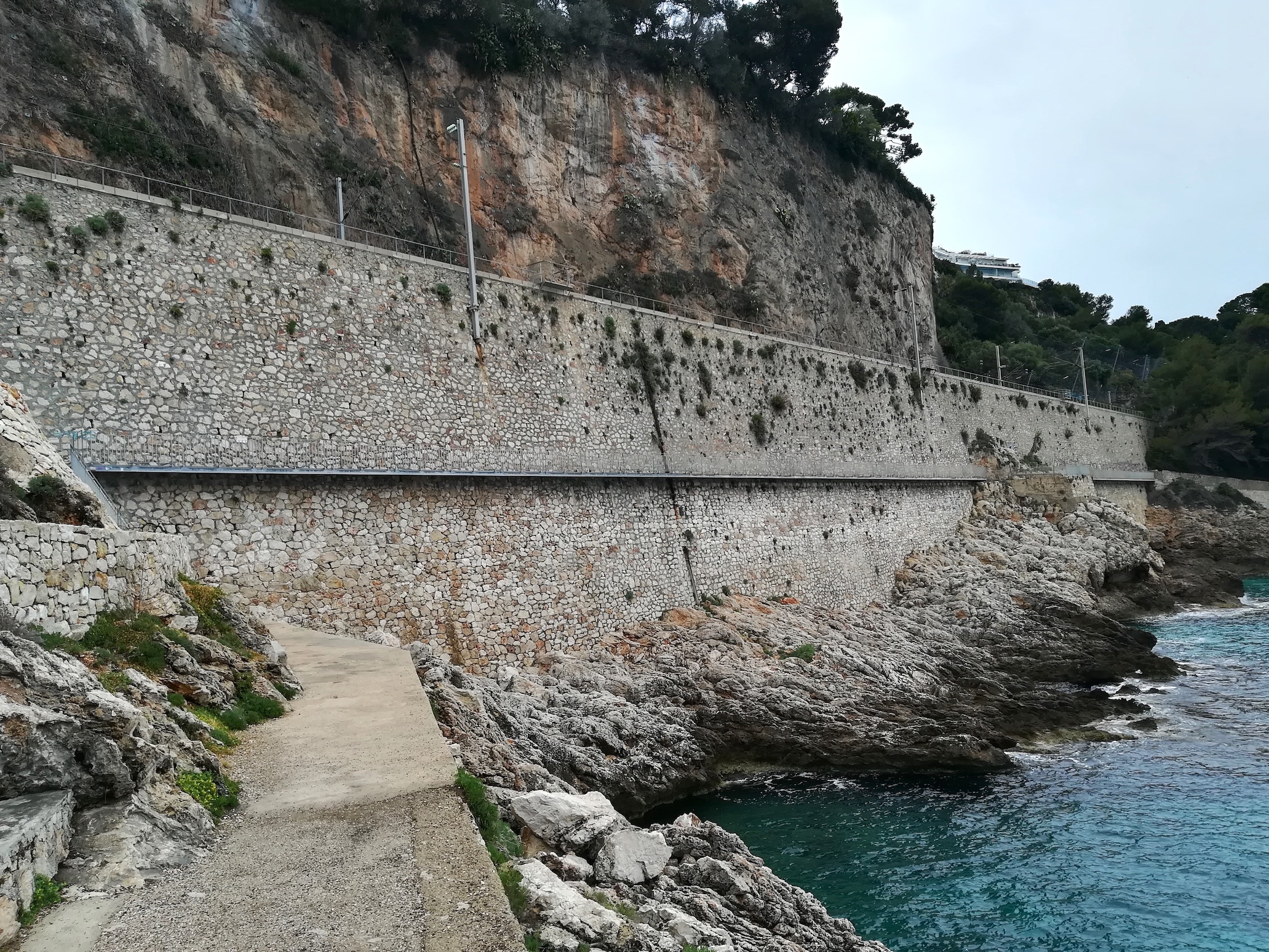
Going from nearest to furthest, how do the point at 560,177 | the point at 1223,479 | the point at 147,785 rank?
the point at 147,785
the point at 560,177
the point at 1223,479

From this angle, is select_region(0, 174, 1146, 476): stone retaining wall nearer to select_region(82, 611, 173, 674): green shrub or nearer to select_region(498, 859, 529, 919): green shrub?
select_region(82, 611, 173, 674): green shrub

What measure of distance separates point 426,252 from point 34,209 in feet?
41.9

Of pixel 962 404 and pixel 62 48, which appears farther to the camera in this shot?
pixel 962 404

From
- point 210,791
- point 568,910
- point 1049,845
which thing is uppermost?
point 210,791

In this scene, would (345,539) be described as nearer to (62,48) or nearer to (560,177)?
(62,48)

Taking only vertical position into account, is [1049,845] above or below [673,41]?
below

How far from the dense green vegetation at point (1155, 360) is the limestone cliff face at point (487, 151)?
76.5 ft

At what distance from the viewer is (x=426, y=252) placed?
84.6 ft

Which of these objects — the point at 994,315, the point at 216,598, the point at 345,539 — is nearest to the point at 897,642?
the point at 345,539

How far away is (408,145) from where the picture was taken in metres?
27.0

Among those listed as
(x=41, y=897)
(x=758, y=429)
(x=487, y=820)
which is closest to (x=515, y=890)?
(x=487, y=820)

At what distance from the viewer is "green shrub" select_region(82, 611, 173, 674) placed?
7.41 meters

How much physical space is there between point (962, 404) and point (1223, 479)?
27.3m

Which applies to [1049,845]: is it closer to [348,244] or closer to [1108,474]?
[348,244]
